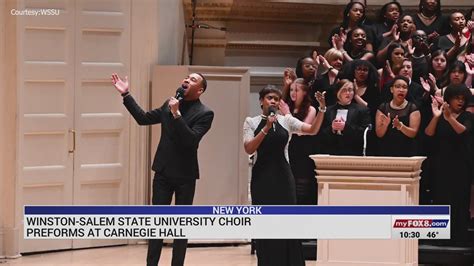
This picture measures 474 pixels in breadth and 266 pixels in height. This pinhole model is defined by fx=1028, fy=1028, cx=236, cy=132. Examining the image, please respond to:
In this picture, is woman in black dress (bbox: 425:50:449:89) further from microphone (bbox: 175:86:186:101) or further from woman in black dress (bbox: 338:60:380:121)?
microphone (bbox: 175:86:186:101)

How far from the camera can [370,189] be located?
6.71m

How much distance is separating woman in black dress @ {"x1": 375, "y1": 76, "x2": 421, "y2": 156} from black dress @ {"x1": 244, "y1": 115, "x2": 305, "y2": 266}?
118cm

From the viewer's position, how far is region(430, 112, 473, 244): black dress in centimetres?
728

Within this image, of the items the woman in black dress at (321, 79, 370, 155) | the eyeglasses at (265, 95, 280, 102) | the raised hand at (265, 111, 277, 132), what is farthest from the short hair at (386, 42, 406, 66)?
the raised hand at (265, 111, 277, 132)

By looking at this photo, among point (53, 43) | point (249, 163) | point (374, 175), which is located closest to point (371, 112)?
point (374, 175)

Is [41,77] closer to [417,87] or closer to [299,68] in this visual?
[299,68]

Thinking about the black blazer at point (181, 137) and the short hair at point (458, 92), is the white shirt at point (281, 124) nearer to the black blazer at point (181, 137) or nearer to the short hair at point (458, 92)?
the black blazer at point (181, 137)

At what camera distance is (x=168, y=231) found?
677 centimetres

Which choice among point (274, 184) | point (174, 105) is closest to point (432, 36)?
point (274, 184)

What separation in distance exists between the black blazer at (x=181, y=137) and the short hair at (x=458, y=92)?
1.79m

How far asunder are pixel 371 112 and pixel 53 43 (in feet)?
8.21

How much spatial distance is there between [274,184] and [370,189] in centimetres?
80

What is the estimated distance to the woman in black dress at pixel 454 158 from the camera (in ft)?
23.8

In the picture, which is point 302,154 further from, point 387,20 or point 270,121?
point 387,20
